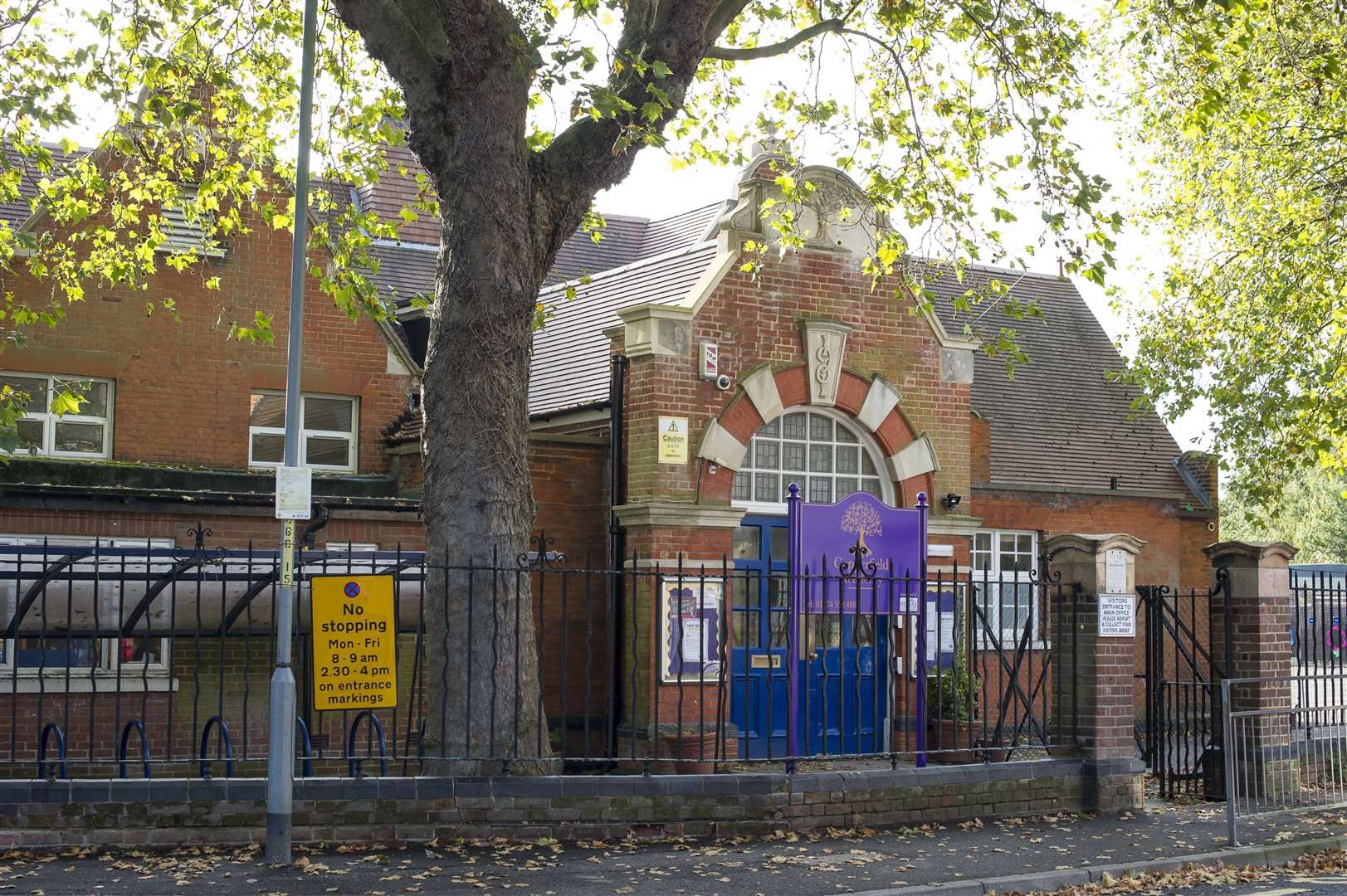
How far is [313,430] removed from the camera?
18.6m

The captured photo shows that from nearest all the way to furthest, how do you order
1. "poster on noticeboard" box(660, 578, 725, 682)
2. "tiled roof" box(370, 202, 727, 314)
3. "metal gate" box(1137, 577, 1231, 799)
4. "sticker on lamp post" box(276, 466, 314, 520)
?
"sticker on lamp post" box(276, 466, 314, 520) → "metal gate" box(1137, 577, 1231, 799) → "poster on noticeboard" box(660, 578, 725, 682) → "tiled roof" box(370, 202, 727, 314)

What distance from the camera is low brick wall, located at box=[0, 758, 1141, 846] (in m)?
9.91

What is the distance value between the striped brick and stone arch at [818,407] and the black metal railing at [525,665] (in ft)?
3.91

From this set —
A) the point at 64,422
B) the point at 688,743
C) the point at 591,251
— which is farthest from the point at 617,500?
the point at 591,251

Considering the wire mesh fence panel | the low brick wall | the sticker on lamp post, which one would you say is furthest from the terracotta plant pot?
the sticker on lamp post

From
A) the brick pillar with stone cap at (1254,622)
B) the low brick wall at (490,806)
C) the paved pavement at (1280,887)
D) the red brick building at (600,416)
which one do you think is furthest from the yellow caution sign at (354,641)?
the brick pillar with stone cap at (1254,622)

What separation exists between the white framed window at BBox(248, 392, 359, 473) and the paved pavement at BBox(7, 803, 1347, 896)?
890 cm

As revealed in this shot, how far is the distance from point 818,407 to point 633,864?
24.8ft

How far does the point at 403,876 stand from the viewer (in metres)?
9.30

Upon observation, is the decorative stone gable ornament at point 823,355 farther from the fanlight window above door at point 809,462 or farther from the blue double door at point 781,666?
the blue double door at point 781,666

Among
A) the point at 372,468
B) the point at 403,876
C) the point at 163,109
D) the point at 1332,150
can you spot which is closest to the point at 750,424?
the point at 372,468

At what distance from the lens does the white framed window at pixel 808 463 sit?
53.3 feet

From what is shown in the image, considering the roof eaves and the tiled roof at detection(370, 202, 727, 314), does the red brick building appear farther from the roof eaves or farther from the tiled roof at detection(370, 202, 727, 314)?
the tiled roof at detection(370, 202, 727, 314)

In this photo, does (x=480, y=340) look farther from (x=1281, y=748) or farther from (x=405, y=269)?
(x=405, y=269)
